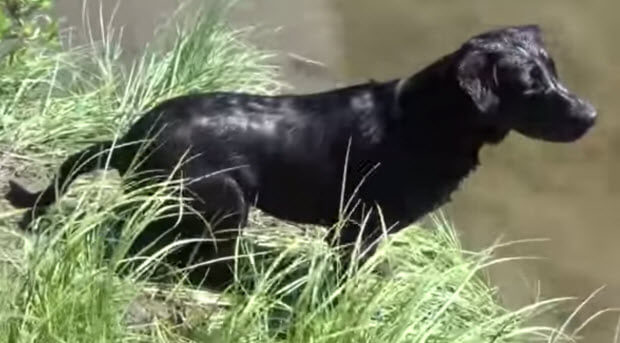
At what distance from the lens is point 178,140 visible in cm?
420

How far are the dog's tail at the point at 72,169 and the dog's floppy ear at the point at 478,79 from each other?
1003 millimetres

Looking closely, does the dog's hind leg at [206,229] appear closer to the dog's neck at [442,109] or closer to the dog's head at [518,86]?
the dog's neck at [442,109]

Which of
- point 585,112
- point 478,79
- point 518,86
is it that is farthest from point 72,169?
point 585,112

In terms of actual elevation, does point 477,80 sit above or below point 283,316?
above

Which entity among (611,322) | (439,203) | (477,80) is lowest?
(611,322)

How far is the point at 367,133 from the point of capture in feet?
14.0

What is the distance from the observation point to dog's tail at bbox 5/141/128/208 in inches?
173

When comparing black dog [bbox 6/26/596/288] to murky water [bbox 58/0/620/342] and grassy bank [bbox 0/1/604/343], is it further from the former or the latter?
murky water [bbox 58/0/620/342]

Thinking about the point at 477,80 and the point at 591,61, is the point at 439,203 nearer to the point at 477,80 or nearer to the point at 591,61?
the point at 477,80

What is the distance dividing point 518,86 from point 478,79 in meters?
0.11

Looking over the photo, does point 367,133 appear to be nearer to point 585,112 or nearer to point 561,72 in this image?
point 585,112

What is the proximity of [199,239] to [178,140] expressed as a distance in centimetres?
28

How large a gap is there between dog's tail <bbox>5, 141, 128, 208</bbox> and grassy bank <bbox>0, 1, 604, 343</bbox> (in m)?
0.06

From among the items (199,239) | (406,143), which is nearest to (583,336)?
(406,143)
